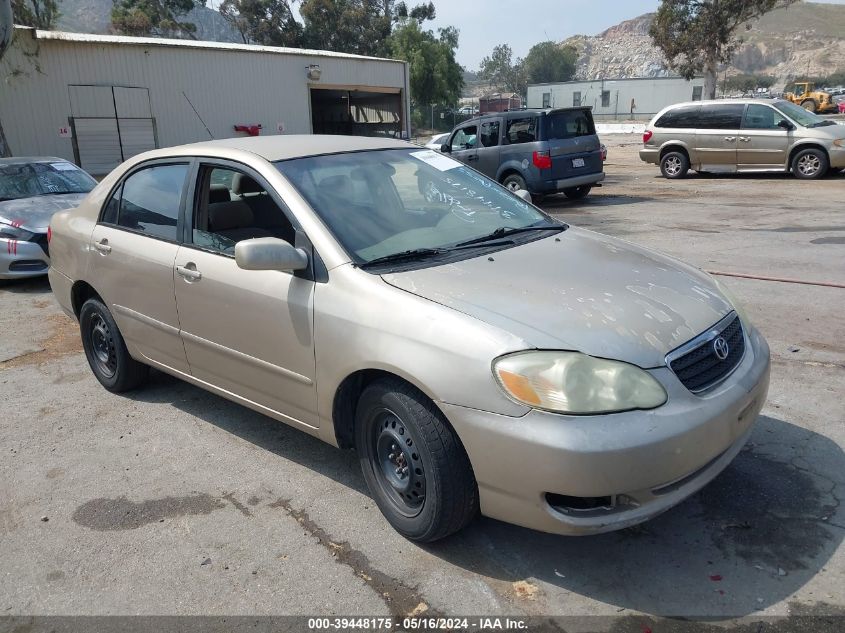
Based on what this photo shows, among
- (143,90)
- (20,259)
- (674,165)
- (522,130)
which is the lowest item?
(20,259)

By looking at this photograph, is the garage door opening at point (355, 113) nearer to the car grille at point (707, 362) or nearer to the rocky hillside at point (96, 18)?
the car grille at point (707, 362)

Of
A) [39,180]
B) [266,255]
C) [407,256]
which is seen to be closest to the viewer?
[266,255]

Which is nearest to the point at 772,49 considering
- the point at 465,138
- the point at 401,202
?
the point at 465,138

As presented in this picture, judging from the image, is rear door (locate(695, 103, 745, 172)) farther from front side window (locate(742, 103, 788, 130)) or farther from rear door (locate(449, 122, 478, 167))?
rear door (locate(449, 122, 478, 167))

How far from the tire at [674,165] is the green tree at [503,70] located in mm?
109692

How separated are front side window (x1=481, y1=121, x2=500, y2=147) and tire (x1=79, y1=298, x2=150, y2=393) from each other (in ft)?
33.4

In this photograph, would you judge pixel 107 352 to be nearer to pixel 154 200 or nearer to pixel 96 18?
pixel 154 200

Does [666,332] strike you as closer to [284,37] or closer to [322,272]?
[322,272]

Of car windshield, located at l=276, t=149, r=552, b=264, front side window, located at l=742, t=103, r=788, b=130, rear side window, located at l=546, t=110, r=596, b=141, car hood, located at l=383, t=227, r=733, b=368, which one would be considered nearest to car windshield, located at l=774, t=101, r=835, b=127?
front side window, located at l=742, t=103, r=788, b=130

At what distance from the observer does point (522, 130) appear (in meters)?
13.3

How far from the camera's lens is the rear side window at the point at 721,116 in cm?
1593

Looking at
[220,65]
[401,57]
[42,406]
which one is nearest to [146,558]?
[42,406]

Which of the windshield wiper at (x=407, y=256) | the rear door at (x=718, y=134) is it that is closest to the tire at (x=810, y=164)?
the rear door at (x=718, y=134)

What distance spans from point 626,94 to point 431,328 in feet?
223
